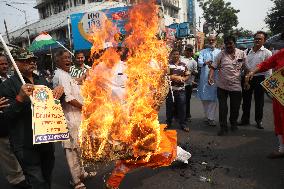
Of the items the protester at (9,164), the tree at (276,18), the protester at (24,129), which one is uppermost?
the tree at (276,18)

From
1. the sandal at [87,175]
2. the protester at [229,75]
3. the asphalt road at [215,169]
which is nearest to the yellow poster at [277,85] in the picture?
the asphalt road at [215,169]

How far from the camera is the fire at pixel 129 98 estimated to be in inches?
156

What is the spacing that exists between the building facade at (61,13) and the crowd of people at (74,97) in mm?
20779

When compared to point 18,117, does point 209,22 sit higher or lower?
higher

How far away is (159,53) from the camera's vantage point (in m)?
5.42

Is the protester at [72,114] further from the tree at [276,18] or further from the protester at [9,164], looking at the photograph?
the tree at [276,18]

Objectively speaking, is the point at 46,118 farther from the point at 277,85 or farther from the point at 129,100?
the point at 277,85

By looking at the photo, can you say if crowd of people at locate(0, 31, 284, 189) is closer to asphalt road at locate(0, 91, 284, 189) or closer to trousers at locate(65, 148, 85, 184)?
trousers at locate(65, 148, 85, 184)

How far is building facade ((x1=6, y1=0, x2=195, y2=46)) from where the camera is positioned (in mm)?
31419

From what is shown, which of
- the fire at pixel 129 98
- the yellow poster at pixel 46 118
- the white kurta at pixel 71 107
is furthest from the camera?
the white kurta at pixel 71 107

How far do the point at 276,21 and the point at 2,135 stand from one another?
1383 inches

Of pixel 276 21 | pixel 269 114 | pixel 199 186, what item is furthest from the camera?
pixel 276 21

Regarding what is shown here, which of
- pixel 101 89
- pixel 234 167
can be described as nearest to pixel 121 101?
pixel 101 89

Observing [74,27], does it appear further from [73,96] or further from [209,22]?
[209,22]
